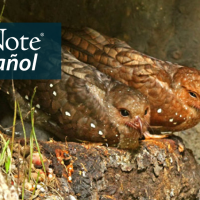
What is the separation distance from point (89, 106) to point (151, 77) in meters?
0.83

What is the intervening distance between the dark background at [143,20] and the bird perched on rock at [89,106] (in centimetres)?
114

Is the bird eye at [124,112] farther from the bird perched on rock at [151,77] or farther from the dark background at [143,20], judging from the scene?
the dark background at [143,20]

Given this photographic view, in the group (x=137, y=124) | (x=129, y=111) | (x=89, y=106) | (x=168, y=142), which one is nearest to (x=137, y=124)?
(x=137, y=124)

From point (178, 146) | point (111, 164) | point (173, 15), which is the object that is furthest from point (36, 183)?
point (173, 15)

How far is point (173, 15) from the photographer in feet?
17.9

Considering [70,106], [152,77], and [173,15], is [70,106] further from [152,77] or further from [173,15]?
[173,15]

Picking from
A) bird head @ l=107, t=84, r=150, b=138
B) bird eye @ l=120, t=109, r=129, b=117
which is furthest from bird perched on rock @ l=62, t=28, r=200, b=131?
→ bird eye @ l=120, t=109, r=129, b=117

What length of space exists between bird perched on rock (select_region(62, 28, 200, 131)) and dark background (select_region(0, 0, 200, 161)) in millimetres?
576

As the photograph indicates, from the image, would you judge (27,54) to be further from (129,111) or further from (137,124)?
(137,124)

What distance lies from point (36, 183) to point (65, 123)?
125cm

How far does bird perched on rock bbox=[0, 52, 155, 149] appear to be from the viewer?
3.97 metres

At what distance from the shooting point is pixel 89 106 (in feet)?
13.3

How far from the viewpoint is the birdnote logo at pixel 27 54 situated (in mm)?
4207

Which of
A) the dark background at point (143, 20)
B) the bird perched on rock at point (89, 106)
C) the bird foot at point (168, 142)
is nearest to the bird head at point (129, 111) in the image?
the bird perched on rock at point (89, 106)
